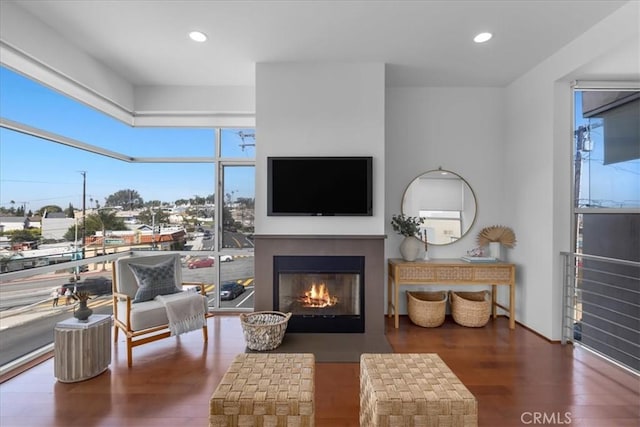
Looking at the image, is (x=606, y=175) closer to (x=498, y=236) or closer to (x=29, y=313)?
(x=498, y=236)

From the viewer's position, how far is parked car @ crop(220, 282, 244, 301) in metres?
4.02

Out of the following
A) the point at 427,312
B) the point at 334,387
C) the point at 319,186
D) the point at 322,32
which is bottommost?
the point at 334,387

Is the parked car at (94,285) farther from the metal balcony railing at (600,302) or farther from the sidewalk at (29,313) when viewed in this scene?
the metal balcony railing at (600,302)

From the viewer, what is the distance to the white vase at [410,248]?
3.53 meters

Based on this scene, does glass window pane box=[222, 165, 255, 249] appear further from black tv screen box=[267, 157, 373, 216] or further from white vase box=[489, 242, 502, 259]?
white vase box=[489, 242, 502, 259]

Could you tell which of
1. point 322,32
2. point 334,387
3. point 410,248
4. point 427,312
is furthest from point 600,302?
point 322,32

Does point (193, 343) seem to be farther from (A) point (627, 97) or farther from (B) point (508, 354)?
(A) point (627, 97)

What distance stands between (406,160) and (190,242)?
3.06 meters

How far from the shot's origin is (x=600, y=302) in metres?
3.55

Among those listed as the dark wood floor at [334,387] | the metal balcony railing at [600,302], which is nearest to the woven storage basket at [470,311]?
the dark wood floor at [334,387]

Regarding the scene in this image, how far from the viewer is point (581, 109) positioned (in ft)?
10.2

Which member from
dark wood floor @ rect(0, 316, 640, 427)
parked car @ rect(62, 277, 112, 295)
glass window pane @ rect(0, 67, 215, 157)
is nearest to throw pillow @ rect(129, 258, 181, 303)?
dark wood floor @ rect(0, 316, 640, 427)

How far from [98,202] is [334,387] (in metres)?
3.46

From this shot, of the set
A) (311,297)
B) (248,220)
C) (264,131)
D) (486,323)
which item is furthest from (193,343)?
(486,323)
